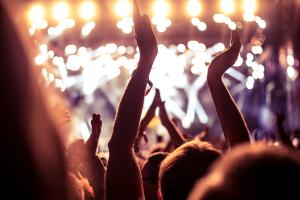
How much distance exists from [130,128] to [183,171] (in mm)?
366

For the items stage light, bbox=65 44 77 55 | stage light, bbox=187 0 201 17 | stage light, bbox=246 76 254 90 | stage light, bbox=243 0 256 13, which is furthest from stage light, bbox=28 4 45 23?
stage light, bbox=246 76 254 90

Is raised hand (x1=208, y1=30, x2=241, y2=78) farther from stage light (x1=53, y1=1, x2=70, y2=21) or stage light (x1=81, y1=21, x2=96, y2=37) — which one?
stage light (x1=81, y1=21, x2=96, y2=37)

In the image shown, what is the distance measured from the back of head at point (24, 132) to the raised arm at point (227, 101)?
1.46m

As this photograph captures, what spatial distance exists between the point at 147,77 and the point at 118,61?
1566cm

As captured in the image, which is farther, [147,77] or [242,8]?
[242,8]

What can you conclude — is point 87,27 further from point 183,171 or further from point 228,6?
point 183,171

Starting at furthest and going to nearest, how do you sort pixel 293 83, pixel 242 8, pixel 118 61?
pixel 118 61
pixel 293 83
pixel 242 8

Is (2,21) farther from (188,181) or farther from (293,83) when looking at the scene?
(293,83)

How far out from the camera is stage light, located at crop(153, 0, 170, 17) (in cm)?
1278

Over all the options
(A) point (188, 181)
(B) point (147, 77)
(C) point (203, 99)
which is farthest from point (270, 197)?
(C) point (203, 99)

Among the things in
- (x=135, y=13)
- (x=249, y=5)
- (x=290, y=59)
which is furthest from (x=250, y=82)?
(x=135, y=13)

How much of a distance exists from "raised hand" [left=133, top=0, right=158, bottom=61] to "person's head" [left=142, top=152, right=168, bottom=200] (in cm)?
126

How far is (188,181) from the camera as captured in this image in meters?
2.05

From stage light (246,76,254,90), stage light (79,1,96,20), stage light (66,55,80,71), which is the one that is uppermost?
stage light (79,1,96,20)
